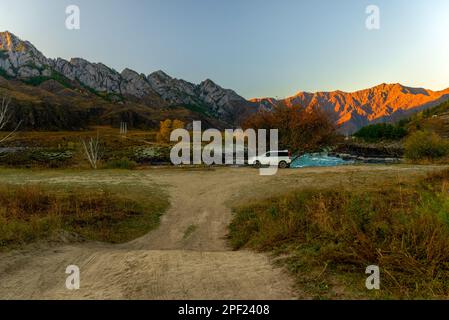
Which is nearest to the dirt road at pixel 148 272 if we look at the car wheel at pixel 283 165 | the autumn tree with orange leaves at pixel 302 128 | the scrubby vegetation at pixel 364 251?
the scrubby vegetation at pixel 364 251

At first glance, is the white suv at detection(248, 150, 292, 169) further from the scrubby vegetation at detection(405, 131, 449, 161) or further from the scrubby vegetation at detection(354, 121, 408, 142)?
the scrubby vegetation at detection(354, 121, 408, 142)

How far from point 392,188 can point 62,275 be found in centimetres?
1367

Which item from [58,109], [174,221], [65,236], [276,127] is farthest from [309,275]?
[58,109]

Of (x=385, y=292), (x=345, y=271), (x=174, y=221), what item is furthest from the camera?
(x=174, y=221)

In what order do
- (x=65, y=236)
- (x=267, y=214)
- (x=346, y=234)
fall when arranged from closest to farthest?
(x=346, y=234) → (x=65, y=236) → (x=267, y=214)

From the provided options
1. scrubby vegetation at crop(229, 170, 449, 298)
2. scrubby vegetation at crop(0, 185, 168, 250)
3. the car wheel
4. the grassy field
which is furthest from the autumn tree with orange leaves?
scrubby vegetation at crop(229, 170, 449, 298)

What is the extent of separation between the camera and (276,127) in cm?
3647

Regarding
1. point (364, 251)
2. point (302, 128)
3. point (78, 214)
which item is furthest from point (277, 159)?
point (364, 251)

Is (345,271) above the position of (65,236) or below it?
above

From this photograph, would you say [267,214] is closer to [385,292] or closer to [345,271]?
[345,271]

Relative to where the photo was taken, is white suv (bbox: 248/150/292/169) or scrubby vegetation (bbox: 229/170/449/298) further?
white suv (bbox: 248/150/292/169)

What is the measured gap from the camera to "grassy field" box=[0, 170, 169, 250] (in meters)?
9.85

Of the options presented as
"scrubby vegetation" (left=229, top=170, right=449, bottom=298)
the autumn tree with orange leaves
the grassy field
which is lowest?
the grassy field
